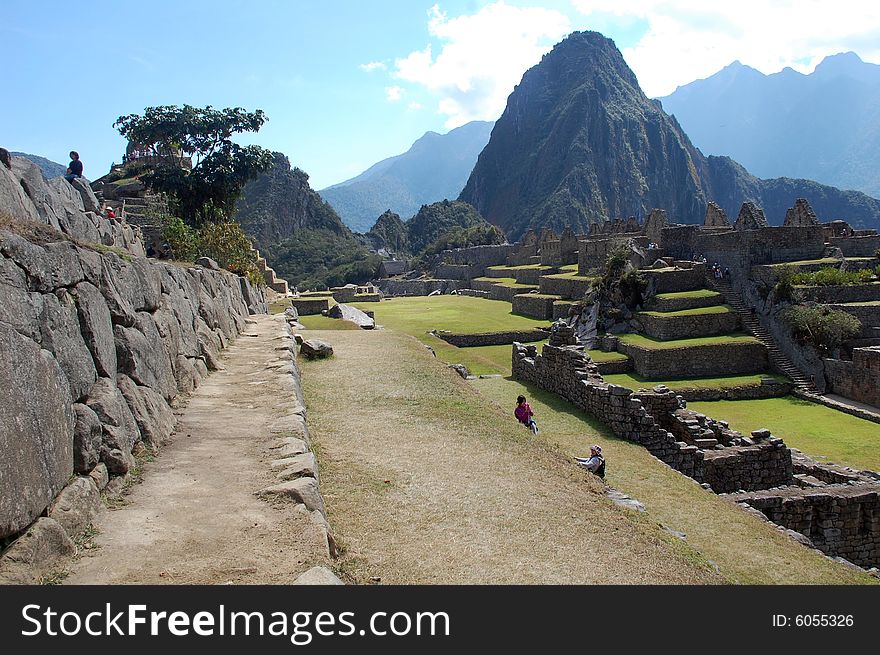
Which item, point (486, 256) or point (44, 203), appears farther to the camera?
point (486, 256)

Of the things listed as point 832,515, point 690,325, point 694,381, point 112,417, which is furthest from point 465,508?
point 690,325

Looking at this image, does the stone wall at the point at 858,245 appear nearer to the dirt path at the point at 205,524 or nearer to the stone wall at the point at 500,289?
the stone wall at the point at 500,289

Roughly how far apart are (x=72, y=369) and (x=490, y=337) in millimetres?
26901

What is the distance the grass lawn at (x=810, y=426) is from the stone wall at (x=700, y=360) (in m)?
2.93

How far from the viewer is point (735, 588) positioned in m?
4.40

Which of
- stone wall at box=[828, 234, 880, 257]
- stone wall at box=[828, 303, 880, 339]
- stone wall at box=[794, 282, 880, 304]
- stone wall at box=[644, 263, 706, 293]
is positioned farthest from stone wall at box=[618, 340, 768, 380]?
stone wall at box=[828, 234, 880, 257]

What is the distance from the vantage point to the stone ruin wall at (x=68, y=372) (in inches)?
151

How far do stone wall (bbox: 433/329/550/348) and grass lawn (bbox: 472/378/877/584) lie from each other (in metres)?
17.4

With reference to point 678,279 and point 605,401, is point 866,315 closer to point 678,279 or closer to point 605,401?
point 678,279

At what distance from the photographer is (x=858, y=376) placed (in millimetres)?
21844

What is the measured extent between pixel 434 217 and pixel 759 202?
366 feet

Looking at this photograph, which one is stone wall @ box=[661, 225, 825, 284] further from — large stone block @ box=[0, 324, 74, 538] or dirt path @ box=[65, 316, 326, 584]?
large stone block @ box=[0, 324, 74, 538]

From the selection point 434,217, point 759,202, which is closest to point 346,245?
point 434,217

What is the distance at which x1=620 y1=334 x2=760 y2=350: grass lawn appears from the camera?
84.5 ft
